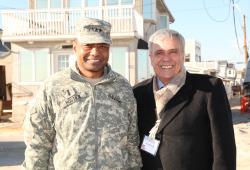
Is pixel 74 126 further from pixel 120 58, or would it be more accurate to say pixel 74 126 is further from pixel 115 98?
pixel 120 58

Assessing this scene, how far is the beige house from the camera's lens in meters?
16.5

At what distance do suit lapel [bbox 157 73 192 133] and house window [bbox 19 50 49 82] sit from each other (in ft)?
49.2

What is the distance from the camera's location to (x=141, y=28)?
55.9 feet

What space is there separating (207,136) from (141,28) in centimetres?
1455

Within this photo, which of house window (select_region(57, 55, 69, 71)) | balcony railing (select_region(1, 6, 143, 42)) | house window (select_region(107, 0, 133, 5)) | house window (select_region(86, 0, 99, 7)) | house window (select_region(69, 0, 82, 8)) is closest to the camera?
balcony railing (select_region(1, 6, 143, 42))

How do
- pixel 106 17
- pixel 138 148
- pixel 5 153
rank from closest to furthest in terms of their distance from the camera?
pixel 138 148 → pixel 5 153 → pixel 106 17

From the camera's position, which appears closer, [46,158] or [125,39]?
[46,158]

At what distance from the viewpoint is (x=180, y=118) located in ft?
9.02

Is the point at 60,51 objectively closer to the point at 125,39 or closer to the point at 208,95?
the point at 125,39

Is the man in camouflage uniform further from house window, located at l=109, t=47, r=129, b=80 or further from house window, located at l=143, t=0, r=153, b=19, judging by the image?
house window, located at l=143, t=0, r=153, b=19

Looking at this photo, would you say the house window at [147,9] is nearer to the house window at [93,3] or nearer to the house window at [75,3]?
the house window at [93,3]

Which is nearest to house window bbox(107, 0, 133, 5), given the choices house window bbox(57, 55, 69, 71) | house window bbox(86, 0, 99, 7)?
house window bbox(86, 0, 99, 7)

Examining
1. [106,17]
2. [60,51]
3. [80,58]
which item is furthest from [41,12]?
[80,58]

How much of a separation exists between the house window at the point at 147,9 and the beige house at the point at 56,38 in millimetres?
86
